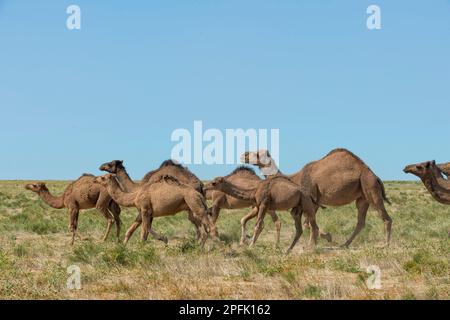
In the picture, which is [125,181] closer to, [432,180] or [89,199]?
[89,199]

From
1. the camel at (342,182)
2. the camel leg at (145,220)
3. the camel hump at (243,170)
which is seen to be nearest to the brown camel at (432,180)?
the camel at (342,182)

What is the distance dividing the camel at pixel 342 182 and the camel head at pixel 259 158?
2377mm

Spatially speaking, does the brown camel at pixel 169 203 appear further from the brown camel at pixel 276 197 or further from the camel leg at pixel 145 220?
the brown camel at pixel 276 197

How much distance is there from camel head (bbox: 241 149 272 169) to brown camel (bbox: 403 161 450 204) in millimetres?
4725

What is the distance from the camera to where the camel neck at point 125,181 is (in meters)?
17.8

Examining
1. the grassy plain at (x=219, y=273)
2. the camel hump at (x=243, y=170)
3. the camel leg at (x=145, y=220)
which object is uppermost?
the camel hump at (x=243, y=170)

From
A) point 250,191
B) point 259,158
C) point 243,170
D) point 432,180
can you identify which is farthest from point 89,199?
point 432,180

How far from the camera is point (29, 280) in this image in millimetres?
10883

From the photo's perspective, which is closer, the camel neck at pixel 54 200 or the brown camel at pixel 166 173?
the brown camel at pixel 166 173

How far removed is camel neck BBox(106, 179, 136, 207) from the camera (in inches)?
631

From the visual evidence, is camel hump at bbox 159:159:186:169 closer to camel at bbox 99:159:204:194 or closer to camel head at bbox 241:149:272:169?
camel at bbox 99:159:204:194

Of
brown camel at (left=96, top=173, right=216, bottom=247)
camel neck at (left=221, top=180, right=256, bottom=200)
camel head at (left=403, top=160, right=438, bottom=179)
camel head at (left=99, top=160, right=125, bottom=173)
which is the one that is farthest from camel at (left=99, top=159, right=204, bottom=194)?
camel head at (left=403, top=160, right=438, bottom=179)
